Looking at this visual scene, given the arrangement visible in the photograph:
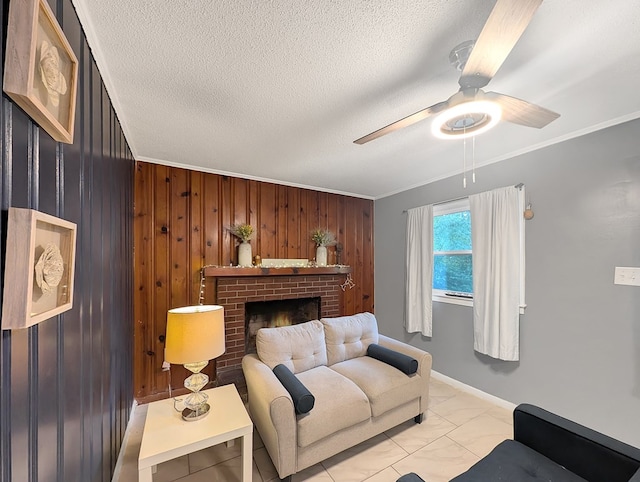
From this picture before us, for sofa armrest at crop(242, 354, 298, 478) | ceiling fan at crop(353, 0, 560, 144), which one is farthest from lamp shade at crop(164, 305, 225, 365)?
ceiling fan at crop(353, 0, 560, 144)

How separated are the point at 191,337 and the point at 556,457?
2.05m

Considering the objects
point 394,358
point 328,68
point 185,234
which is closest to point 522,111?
point 328,68

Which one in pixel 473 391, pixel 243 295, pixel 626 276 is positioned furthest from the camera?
pixel 243 295

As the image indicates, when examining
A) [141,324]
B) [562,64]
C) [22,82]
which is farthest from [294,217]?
[22,82]

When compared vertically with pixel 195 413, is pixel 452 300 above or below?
above

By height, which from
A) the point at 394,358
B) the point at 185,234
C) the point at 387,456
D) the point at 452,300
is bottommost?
the point at 387,456

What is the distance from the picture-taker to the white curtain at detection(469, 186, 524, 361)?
2545 millimetres

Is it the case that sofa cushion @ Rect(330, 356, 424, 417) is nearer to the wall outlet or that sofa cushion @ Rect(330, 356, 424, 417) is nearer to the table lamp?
the table lamp

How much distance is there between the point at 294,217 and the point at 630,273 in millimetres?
3109

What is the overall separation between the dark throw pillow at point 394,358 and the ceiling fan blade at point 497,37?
6.69ft

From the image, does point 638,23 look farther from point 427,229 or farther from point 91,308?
point 91,308

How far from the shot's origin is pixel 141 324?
2695 mm

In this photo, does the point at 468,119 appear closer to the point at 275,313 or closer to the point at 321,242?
the point at 321,242

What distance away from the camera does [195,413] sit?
1675 mm
